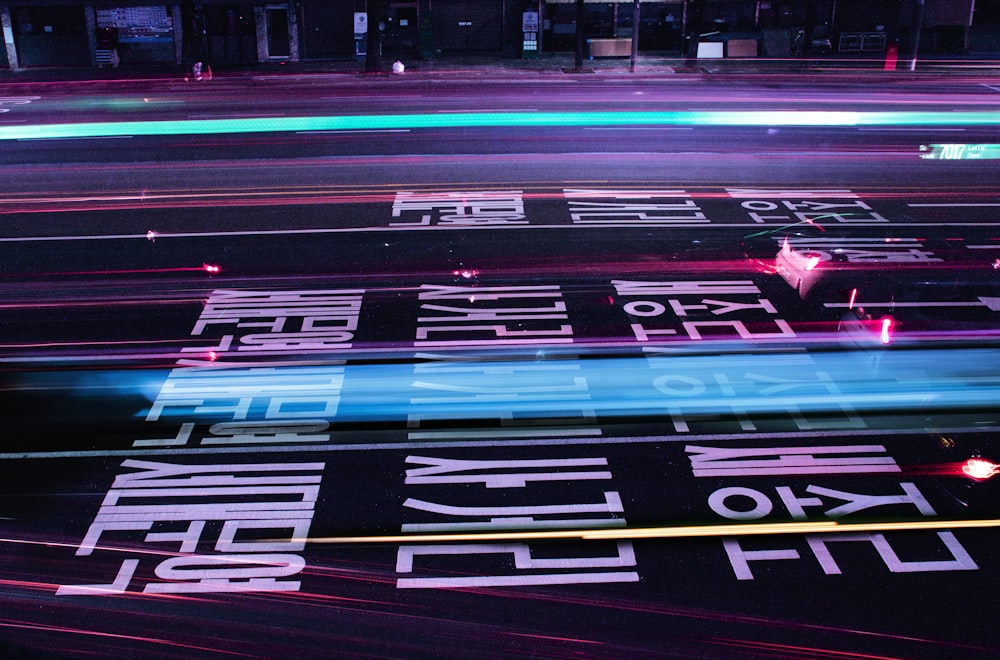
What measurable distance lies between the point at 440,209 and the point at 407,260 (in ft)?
7.45

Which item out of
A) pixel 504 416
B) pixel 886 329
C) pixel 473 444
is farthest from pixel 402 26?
pixel 473 444

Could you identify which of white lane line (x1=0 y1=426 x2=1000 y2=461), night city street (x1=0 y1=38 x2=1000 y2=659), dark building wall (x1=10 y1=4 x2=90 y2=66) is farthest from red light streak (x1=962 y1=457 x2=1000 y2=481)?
dark building wall (x1=10 y1=4 x2=90 y2=66)

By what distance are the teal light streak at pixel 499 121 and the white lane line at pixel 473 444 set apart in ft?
40.7

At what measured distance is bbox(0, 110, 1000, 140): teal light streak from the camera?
1795 centimetres

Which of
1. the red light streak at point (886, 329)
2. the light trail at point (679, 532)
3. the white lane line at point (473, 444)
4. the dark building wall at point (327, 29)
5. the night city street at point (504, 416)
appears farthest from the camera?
the dark building wall at point (327, 29)

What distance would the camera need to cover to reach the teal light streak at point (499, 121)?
18.0 m

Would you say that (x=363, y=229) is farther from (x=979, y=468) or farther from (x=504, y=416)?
(x=979, y=468)

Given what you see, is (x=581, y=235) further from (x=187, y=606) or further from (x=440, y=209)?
(x=187, y=606)

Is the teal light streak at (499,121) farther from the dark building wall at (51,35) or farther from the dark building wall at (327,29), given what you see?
the dark building wall at (51,35)

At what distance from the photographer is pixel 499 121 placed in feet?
59.7

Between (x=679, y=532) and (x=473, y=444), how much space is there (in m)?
1.70

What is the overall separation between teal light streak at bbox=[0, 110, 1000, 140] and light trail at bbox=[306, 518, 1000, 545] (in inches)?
532

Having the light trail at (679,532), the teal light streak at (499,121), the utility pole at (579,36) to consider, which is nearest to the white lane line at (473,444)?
the light trail at (679,532)

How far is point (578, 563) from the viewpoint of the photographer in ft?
16.8
